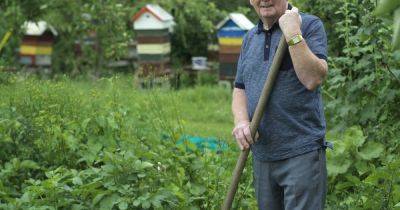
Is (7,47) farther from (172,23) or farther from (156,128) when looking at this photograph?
(156,128)

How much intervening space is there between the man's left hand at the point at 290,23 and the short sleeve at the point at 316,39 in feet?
0.31

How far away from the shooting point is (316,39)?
2652 millimetres

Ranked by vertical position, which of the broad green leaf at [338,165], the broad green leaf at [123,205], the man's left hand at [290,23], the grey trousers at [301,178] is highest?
the man's left hand at [290,23]

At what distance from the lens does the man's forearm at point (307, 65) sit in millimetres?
2520

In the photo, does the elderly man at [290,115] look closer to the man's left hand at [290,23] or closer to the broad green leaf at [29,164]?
the man's left hand at [290,23]

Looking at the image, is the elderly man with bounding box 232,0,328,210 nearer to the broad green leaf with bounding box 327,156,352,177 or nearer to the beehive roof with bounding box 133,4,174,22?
the broad green leaf with bounding box 327,156,352,177

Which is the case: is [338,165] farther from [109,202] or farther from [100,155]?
[109,202]

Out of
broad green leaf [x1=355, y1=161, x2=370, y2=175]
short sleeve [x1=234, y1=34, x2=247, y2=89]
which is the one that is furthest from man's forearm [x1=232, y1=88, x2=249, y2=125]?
broad green leaf [x1=355, y1=161, x2=370, y2=175]

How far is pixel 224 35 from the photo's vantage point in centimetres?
1129

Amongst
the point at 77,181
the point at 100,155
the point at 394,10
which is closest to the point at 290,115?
the point at 77,181

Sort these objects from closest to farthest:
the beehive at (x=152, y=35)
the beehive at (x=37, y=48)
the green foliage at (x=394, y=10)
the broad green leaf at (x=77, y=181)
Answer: the green foliage at (x=394, y=10)
the broad green leaf at (x=77, y=181)
the beehive at (x=152, y=35)
the beehive at (x=37, y=48)

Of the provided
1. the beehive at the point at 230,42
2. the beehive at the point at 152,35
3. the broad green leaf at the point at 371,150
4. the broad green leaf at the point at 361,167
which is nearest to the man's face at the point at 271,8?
the broad green leaf at the point at 361,167

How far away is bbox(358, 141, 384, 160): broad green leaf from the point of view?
4.16 meters

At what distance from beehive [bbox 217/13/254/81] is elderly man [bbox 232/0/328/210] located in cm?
829
